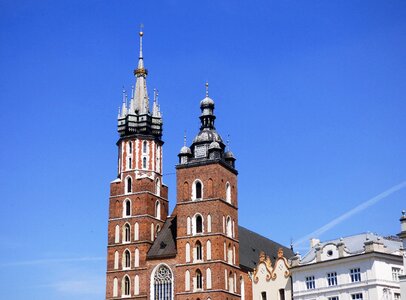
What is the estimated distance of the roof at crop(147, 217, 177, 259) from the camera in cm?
7381

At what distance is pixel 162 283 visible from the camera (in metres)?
72.9

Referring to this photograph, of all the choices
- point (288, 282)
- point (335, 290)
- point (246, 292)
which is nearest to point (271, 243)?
point (246, 292)

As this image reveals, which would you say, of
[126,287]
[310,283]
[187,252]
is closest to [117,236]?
[126,287]

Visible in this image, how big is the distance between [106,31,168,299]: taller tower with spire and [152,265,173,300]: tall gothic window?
1024mm

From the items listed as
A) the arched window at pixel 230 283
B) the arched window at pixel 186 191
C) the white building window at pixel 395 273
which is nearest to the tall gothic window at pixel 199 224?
the arched window at pixel 186 191

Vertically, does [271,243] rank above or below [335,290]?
above

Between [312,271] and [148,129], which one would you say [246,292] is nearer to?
[312,271]

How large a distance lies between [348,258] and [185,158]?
21.2m

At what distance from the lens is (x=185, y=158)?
250ft

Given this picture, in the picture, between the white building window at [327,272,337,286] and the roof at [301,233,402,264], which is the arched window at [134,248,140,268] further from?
the white building window at [327,272,337,286]

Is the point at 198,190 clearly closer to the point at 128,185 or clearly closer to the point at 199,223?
the point at 199,223

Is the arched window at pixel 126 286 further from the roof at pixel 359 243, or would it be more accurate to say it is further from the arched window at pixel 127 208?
the roof at pixel 359 243

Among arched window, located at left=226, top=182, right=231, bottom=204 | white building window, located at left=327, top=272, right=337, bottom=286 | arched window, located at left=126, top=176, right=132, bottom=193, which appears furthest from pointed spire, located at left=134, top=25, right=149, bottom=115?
Answer: white building window, located at left=327, top=272, right=337, bottom=286

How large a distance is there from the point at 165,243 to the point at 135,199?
5.54 metres
